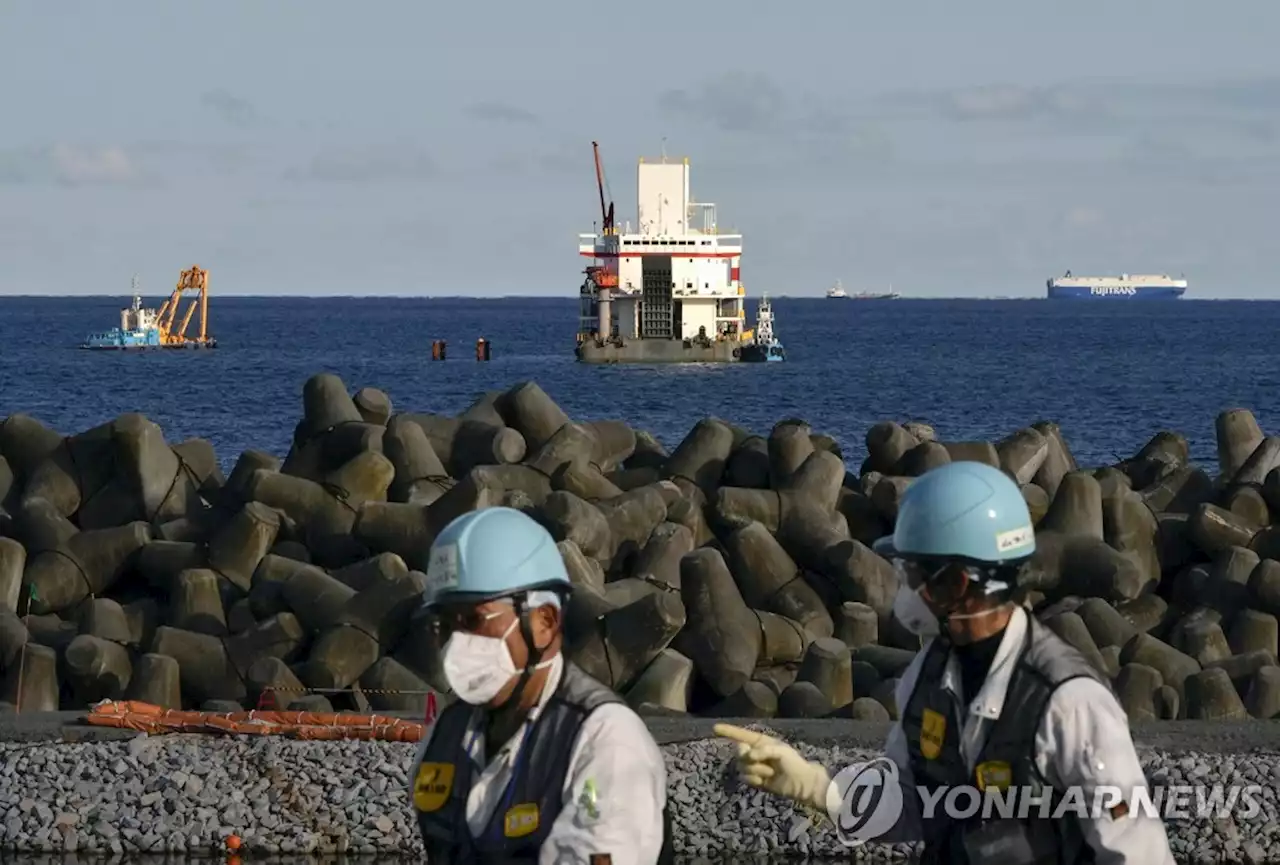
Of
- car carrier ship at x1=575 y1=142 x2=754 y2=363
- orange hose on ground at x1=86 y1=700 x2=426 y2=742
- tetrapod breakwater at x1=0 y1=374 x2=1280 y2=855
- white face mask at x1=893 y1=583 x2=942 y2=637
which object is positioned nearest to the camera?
white face mask at x1=893 y1=583 x2=942 y2=637

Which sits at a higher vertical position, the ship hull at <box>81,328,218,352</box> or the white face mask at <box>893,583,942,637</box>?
the white face mask at <box>893,583,942,637</box>

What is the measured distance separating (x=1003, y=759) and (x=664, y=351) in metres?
91.8

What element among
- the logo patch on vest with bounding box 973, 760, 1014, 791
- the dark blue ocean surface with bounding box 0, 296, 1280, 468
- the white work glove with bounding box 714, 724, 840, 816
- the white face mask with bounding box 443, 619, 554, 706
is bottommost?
the dark blue ocean surface with bounding box 0, 296, 1280, 468

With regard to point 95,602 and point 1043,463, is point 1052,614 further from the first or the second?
point 95,602

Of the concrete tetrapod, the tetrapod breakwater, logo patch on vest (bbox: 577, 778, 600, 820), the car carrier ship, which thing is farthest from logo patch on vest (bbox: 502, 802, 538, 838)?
the car carrier ship

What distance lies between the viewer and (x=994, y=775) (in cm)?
462

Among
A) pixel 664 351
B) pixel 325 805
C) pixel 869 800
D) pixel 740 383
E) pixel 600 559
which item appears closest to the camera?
pixel 869 800

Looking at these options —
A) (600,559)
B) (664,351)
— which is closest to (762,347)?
(664,351)

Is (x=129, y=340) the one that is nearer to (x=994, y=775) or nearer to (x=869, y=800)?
(x=869, y=800)

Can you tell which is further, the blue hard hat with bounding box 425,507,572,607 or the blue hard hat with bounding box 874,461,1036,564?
the blue hard hat with bounding box 874,461,1036,564

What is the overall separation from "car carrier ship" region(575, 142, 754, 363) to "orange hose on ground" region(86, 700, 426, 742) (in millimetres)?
83331

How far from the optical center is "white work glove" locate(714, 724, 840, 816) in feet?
16.5

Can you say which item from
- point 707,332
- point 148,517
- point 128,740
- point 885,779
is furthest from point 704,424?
point 707,332

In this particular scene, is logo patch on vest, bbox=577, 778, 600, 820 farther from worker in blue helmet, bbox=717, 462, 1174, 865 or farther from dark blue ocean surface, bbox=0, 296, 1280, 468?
dark blue ocean surface, bbox=0, 296, 1280, 468
